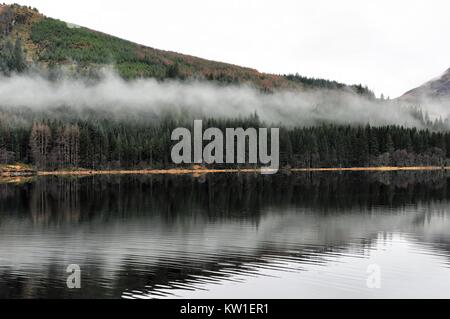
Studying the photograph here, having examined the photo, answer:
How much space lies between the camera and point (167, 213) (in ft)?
206

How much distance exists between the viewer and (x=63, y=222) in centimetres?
5578

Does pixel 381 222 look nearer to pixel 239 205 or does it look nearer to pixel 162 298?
pixel 239 205

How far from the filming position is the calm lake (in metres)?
29.7

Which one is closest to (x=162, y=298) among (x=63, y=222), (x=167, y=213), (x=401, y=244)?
(x=401, y=244)

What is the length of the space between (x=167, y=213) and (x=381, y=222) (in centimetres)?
2298

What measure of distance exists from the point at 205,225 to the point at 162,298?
25.4 metres

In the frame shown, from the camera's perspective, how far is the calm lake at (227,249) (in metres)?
29.7

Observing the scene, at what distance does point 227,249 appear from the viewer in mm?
40625

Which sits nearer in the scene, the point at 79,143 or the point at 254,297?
the point at 254,297

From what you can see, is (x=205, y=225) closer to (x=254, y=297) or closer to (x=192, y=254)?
(x=192, y=254)
